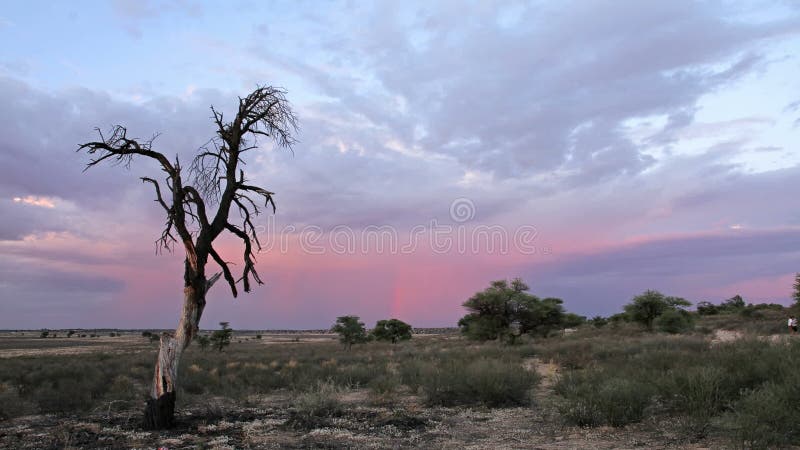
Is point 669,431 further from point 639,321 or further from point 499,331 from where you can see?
point 639,321

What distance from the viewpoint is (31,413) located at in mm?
13453

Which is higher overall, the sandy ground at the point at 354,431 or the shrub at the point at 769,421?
the shrub at the point at 769,421

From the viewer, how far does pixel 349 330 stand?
52875 millimetres

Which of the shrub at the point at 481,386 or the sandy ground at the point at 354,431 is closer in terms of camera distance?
the sandy ground at the point at 354,431

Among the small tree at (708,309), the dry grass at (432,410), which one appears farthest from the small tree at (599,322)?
the dry grass at (432,410)

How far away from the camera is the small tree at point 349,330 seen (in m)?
52.9

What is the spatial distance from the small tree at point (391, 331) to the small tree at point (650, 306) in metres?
27.3

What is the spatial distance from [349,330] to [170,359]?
4343 centimetres

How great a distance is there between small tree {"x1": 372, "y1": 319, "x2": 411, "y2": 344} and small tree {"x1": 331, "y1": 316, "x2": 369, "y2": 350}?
9.94m

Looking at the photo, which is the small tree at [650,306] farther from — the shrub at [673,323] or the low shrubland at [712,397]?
the low shrubland at [712,397]

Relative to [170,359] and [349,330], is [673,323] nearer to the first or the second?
[349,330]

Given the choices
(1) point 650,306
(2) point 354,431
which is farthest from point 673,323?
(2) point 354,431

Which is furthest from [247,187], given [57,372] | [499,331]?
[499,331]

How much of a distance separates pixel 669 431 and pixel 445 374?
6000 millimetres
